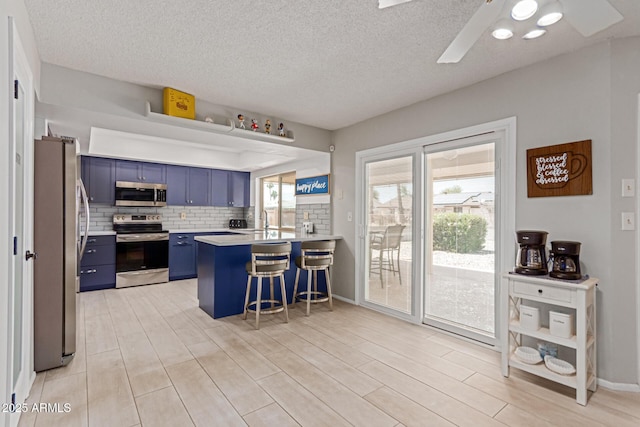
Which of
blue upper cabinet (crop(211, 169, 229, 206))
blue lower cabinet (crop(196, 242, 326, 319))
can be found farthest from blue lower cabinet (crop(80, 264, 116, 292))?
blue upper cabinet (crop(211, 169, 229, 206))

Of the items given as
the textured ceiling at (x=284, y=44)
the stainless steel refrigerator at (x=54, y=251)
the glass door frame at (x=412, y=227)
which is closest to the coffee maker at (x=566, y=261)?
the glass door frame at (x=412, y=227)

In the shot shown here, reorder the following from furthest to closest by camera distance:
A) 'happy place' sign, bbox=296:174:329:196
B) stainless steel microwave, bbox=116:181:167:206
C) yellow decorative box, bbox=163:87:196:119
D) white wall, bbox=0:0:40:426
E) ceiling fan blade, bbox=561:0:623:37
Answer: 1. stainless steel microwave, bbox=116:181:167:206
2. 'happy place' sign, bbox=296:174:329:196
3. yellow decorative box, bbox=163:87:196:119
4. white wall, bbox=0:0:40:426
5. ceiling fan blade, bbox=561:0:623:37

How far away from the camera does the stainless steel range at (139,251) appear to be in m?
5.02

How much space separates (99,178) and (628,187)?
6455mm

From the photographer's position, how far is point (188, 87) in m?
3.12

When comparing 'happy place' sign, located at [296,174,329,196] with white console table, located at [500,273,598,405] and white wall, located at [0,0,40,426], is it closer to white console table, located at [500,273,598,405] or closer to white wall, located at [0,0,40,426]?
white console table, located at [500,273,598,405]

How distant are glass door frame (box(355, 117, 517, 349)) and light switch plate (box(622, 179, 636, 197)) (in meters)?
0.68

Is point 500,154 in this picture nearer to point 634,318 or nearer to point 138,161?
point 634,318

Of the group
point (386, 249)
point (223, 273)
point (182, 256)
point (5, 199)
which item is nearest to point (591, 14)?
point (5, 199)

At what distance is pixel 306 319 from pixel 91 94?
10.1 ft

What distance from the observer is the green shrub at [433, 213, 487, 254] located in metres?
3.07

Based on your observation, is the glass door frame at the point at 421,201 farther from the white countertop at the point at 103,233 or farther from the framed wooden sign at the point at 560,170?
the white countertop at the point at 103,233

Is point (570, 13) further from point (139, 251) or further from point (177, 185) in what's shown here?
point (177, 185)

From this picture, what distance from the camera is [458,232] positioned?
324 centimetres
